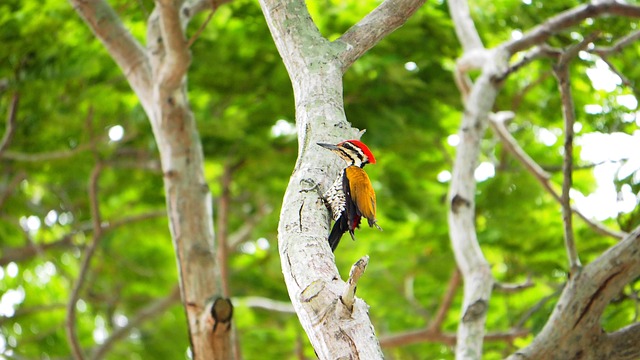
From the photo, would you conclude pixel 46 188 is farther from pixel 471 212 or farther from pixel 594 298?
pixel 594 298

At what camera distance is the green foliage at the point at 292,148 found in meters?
7.84

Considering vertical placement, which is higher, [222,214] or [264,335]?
[222,214]

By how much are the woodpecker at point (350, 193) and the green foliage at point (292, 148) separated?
3052mm

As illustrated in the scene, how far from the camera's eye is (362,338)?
264 cm

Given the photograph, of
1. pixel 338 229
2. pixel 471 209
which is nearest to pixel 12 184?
pixel 471 209

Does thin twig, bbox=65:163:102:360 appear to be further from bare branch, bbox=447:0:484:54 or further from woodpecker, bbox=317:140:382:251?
woodpecker, bbox=317:140:382:251

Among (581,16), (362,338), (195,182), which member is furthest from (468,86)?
(362,338)

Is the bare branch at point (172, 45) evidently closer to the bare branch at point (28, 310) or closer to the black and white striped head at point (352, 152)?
the black and white striped head at point (352, 152)

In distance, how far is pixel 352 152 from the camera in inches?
131

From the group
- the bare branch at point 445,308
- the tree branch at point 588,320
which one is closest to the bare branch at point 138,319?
the bare branch at point 445,308

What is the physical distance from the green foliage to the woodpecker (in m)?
3.05

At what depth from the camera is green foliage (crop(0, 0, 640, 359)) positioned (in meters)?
7.84

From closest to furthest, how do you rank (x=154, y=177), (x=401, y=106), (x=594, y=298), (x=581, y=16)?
(x=594, y=298)
(x=581, y=16)
(x=401, y=106)
(x=154, y=177)

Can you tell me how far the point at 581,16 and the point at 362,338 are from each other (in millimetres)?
4351
